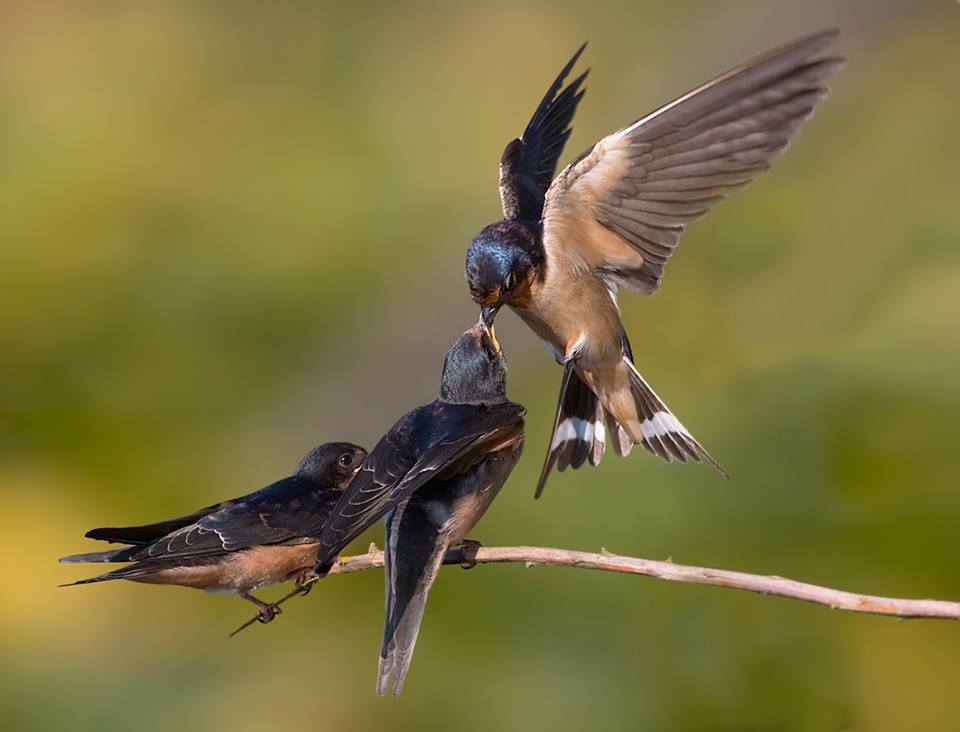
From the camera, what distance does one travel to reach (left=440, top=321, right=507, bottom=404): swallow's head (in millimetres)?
3738

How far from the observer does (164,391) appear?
8.97 m

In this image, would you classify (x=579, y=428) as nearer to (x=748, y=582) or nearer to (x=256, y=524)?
(x=256, y=524)

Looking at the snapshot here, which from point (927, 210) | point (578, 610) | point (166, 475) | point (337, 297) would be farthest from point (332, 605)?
point (927, 210)

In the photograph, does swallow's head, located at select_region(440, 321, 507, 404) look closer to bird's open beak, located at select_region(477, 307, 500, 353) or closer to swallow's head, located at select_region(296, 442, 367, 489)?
bird's open beak, located at select_region(477, 307, 500, 353)

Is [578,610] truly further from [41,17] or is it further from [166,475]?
[41,17]

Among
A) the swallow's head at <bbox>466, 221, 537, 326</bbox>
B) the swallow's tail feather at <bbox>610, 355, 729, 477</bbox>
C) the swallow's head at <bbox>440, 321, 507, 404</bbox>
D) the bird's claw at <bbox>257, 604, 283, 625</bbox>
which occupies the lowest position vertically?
the bird's claw at <bbox>257, 604, 283, 625</bbox>

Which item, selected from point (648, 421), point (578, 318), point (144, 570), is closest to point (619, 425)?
point (648, 421)

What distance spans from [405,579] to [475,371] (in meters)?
0.76

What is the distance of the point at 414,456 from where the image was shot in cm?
309

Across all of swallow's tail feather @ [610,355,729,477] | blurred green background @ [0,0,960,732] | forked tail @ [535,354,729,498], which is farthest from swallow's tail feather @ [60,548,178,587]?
blurred green background @ [0,0,960,732]

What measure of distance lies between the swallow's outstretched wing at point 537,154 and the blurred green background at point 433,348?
2086 mm

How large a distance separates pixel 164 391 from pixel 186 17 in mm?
5473

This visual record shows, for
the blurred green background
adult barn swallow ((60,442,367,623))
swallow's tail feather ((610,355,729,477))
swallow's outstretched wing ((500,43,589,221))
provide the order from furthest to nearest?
1. the blurred green background
2. swallow's outstretched wing ((500,43,589,221))
3. swallow's tail feather ((610,355,729,477))
4. adult barn swallow ((60,442,367,623))

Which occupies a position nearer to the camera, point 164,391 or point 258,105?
point 164,391
